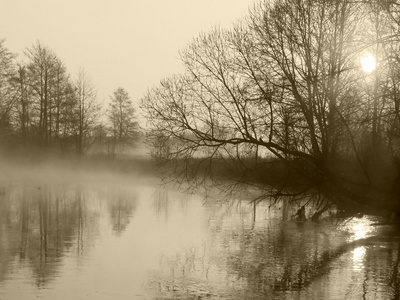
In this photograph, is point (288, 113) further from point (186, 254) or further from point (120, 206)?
point (120, 206)

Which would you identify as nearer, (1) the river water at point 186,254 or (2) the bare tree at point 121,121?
(1) the river water at point 186,254

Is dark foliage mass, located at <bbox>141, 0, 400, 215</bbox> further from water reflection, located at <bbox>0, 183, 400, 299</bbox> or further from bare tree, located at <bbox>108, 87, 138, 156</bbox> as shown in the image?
bare tree, located at <bbox>108, 87, 138, 156</bbox>

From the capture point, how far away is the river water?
1581 centimetres

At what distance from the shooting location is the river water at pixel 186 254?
15.8m

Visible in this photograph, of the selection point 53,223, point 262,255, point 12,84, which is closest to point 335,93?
point 262,255

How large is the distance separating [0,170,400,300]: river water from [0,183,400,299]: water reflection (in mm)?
25

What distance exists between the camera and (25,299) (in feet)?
46.3

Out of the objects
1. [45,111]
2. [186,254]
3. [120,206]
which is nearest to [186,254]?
[186,254]

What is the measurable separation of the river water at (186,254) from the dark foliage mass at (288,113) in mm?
1958

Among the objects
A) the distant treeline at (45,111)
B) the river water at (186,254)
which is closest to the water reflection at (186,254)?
the river water at (186,254)

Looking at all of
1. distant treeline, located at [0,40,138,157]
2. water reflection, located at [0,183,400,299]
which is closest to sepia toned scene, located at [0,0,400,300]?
water reflection, located at [0,183,400,299]

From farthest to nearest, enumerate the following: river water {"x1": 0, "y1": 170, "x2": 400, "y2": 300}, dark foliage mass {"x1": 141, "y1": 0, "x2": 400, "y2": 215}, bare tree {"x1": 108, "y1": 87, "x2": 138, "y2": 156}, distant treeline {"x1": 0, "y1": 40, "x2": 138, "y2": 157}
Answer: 1. bare tree {"x1": 108, "y1": 87, "x2": 138, "y2": 156}
2. distant treeline {"x1": 0, "y1": 40, "x2": 138, "y2": 157}
3. dark foliage mass {"x1": 141, "y1": 0, "x2": 400, "y2": 215}
4. river water {"x1": 0, "y1": 170, "x2": 400, "y2": 300}

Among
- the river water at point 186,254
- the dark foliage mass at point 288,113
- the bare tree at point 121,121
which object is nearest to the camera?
the river water at point 186,254

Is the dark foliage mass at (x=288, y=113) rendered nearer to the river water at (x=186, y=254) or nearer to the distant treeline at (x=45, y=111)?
the river water at (x=186, y=254)
